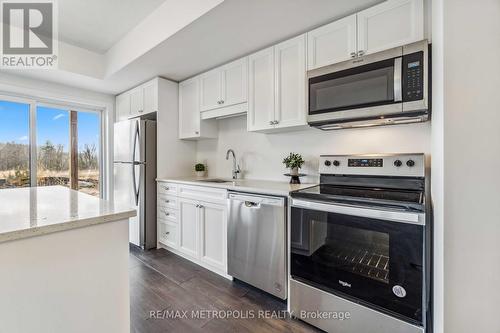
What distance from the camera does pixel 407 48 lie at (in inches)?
58.9

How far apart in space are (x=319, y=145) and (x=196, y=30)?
1552 mm

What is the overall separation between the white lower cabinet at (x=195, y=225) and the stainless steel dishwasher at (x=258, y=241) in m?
0.19

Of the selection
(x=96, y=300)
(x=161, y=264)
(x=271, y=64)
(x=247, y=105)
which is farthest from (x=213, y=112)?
(x=96, y=300)

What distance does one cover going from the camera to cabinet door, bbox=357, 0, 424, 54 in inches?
59.7

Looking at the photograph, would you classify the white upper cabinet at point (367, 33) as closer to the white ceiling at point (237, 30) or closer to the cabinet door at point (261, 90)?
the white ceiling at point (237, 30)

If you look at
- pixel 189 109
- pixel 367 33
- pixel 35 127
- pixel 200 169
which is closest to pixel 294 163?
pixel 367 33

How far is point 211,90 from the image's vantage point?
2848 mm

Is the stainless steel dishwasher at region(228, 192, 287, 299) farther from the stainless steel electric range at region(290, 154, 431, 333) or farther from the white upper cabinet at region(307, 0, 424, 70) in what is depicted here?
the white upper cabinet at region(307, 0, 424, 70)

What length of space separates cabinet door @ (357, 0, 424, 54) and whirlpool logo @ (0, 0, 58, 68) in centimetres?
280

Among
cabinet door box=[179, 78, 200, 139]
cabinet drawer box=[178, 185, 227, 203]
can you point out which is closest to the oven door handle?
cabinet drawer box=[178, 185, 227, 203]

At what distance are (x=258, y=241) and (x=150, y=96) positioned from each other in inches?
99.1

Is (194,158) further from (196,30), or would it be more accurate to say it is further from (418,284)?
(418,284)

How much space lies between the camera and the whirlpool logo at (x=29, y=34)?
2236mm

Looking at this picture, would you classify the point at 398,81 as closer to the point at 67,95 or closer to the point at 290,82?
the point at 290,82
